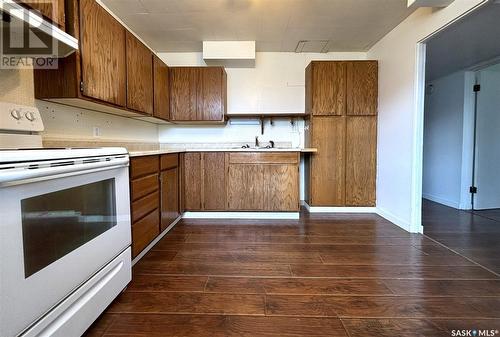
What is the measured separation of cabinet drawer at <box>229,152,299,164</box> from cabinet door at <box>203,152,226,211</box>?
164mm

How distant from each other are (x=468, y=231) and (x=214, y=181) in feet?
9.47

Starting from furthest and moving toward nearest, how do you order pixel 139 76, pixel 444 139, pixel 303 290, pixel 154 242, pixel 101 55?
pixel 444 139
pixel 139 76
pixel 154 242
pixel 101 55
pixel 303 290

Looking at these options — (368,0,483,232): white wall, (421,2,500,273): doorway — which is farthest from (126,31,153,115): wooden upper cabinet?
(421,2,500,273): doorway

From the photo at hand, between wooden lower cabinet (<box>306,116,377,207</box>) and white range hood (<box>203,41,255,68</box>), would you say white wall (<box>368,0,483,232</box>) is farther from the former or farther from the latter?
white range hood (<box>203,41,255,68</box>)

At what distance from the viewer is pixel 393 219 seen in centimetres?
328

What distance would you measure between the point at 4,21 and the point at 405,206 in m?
3.58

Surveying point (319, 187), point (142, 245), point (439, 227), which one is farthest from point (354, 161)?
point (142, 245)

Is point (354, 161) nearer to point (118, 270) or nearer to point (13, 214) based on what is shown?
point (118, 270)

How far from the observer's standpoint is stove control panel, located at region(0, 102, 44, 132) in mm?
1541

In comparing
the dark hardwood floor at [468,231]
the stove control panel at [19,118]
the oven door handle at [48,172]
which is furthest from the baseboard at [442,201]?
the stove control panel at [19,118]

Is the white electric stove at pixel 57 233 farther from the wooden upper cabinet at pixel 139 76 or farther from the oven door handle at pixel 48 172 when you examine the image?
the wooden upper cabinet at pixel 139 76

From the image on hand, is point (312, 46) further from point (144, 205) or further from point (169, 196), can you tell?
point (144, 205)

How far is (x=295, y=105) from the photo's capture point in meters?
4.11

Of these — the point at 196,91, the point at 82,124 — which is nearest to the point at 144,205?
the point at 82,124
